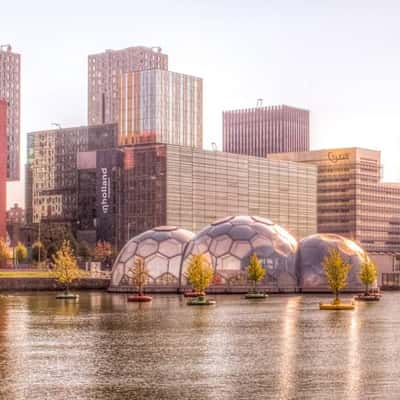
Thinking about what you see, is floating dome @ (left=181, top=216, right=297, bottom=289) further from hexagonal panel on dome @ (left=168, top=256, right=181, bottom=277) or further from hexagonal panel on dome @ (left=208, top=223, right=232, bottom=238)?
hexagonal panel on dome @ (left=168, top=256, right=181, bottom=277)

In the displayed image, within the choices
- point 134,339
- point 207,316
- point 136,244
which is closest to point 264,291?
point 136,244

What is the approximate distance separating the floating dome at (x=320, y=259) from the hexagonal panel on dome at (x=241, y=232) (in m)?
7.23

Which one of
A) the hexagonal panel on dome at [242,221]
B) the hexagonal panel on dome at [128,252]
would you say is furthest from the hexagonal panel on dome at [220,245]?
the hexagonal panel on dome at [128,252]

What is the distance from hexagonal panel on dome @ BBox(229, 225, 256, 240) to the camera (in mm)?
146500

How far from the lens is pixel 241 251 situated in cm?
14512

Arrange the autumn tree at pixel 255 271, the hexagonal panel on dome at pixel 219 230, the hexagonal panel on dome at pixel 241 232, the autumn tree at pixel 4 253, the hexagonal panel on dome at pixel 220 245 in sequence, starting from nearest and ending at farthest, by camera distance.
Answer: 1. the autumn tree at pixel 255 271
2. the hexagonal panel on dome at pixel 220 245
3. the hexagonal panel on dome at pixel 241 232
4. the hexagonal panel on dome at pixel 219 230
5. the autumn tree at pixel 4 253

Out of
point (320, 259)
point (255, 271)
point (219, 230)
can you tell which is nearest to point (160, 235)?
point (219, 230)

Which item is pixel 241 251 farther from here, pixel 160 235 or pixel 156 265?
pixel 160 235

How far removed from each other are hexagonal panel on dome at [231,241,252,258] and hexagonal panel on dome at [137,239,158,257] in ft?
35.6

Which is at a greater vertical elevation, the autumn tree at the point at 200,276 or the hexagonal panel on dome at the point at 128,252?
the hexagonal panel on dome at the point at 128,252

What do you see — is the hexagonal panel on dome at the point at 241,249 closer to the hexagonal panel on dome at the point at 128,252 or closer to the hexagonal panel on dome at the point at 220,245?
the hexagonal panel on dome at the point at 220,245

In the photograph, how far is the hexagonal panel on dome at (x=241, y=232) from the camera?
146 metres

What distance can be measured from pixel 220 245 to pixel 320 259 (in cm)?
1303

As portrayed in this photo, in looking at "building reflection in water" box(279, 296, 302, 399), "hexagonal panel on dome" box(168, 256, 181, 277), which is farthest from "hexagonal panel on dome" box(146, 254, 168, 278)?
"building reflection in water" box(279, 296, 302, 399)
